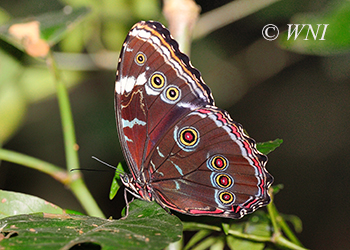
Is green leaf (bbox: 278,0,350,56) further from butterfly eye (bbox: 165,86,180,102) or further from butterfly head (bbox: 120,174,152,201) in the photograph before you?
butterfly head (bbox: 120,174,152,201)

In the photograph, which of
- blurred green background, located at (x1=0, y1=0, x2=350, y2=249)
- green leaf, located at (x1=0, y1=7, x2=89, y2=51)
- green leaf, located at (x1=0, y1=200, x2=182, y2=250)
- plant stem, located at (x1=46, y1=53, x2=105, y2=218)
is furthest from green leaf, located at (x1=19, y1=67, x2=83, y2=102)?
green leaf, located at (x1=0, y1=200, x2=182, y2=250)

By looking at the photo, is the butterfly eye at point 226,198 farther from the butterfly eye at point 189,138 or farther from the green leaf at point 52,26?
the green leaf at point 52,26

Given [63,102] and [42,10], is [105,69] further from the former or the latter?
[63,102]

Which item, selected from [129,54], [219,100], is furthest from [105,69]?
[129,54]

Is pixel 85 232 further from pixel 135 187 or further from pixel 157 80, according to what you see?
pixel 157 80

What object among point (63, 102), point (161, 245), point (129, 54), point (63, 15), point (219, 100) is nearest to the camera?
point (161, 245)

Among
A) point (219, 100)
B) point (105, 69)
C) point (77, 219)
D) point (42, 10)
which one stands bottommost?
point (77, 219)

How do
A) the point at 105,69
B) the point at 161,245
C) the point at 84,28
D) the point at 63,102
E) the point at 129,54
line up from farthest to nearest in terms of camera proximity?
the point at 105,69 < the point at 84,28 < the point at 63,102 < the point at 129,54 < the point at 161,245
